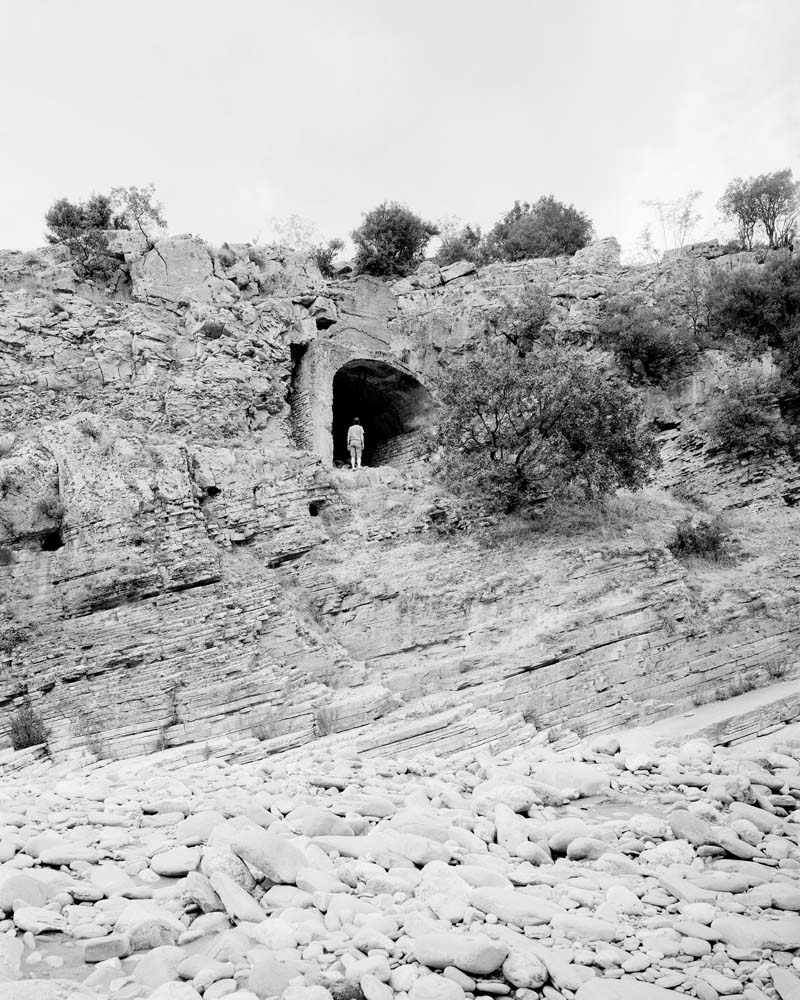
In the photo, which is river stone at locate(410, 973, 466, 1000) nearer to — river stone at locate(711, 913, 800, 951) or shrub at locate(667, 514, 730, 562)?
river stone at locate(711, 913, 800, 951)

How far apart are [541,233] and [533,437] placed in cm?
2378

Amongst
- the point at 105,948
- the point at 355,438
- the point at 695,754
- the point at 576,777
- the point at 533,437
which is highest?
the point at 355,438

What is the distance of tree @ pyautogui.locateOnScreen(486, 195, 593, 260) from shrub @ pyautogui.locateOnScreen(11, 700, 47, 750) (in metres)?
31.2

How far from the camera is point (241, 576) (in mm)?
15375

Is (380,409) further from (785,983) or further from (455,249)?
(785,983)

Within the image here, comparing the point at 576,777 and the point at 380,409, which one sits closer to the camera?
the point at 576,777

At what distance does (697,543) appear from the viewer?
57.9 ft

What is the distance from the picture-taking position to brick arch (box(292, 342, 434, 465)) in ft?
75.7

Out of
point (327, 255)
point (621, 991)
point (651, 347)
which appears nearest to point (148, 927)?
point (621, 991)

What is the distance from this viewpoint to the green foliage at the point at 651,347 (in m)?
25.8

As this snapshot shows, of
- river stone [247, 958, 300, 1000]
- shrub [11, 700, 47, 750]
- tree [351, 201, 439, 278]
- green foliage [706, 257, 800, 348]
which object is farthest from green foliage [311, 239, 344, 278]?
river stone [247, 958, 300, 1000]

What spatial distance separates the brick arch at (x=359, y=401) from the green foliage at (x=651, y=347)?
22.4 feet

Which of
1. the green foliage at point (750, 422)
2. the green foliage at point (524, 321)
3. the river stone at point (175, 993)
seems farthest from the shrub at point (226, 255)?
the river stone at point (175, 993)

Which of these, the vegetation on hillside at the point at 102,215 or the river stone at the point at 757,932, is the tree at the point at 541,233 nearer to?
the vegetation on hillside at the point at 102,215
